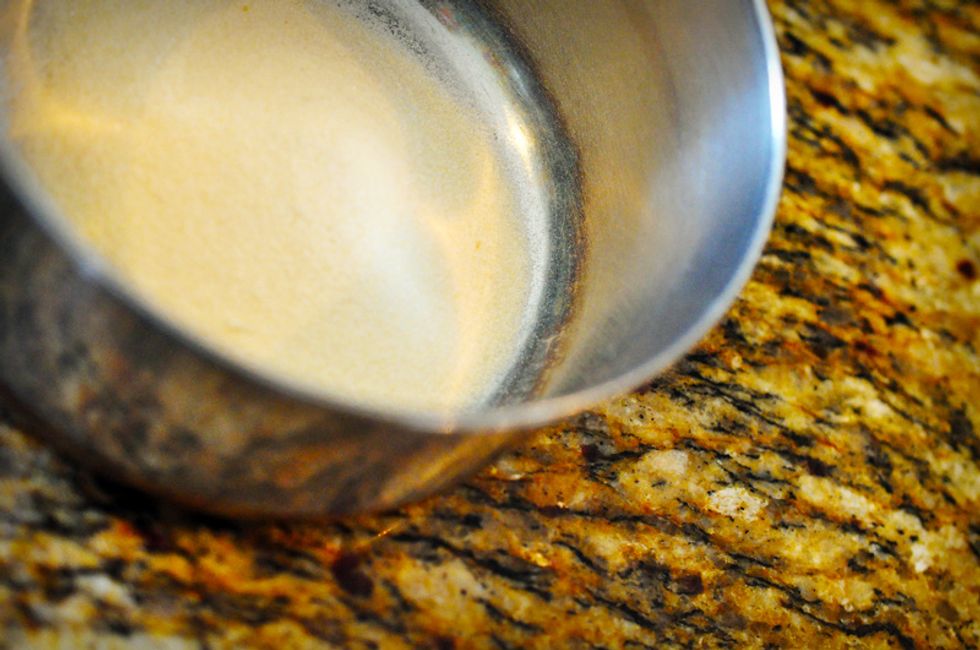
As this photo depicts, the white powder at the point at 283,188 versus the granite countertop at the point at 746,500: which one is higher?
the white powder at the point at 283,188

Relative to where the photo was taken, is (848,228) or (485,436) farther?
(848,228)

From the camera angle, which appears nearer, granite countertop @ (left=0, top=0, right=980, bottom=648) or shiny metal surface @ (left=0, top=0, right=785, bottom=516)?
shiny metal surface @ (left=0, top=0, right=785, bottom=516)

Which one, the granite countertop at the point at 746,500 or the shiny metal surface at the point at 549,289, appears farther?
the granite countertop at the point at 746,500

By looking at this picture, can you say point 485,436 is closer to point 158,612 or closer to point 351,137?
point 158,612

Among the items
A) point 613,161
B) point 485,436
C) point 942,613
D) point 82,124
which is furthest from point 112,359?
point 942,613

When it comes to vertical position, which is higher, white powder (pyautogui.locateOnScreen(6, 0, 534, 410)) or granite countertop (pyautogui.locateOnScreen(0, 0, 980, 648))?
white powder (pyautogui.locateOnScreen(6, 0, 534, 410))
